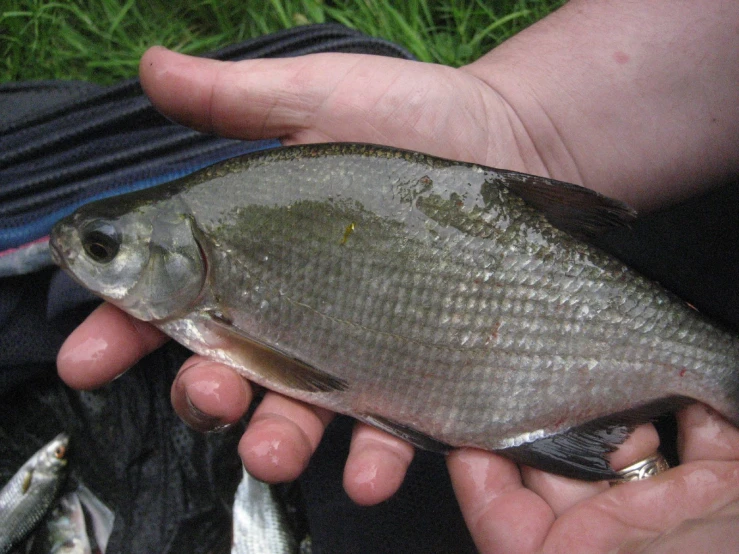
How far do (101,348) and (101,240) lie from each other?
1.14 feet

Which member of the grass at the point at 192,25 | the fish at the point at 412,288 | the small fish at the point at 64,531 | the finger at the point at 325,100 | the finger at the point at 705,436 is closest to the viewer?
the fish at the point at 412,288

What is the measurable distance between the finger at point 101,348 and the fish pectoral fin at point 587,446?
4.08ft

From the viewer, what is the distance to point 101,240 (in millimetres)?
1797

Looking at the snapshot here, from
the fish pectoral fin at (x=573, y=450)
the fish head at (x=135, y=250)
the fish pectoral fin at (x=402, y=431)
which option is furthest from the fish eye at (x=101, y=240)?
the fish pectoral fin at (x=573, y=450)

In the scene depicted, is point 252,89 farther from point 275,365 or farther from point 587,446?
point 587,446

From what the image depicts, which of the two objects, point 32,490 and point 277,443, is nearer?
point 277,443

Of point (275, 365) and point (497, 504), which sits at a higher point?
point (275, 365)

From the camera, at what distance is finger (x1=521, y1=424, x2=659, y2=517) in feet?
6.22

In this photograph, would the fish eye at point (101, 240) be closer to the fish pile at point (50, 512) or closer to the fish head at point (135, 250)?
the fish head at point (135, 250)

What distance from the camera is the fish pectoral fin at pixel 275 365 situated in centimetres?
184

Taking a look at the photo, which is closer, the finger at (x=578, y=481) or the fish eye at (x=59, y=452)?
the finger at (x=578, y=481)

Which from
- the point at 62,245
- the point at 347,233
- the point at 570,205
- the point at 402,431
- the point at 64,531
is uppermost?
the point at 570,205

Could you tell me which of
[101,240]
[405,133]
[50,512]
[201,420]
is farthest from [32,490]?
[405,133]

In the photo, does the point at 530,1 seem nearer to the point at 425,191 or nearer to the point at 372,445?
the point at 425,191
